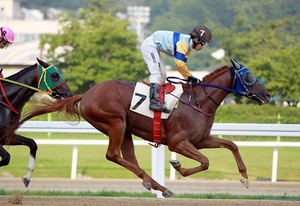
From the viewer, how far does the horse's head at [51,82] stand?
10.9 m

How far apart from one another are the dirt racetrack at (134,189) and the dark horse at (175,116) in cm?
46

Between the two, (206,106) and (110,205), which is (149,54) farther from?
(110,205)

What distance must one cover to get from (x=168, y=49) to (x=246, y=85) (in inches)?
39.0

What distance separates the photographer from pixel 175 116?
31.8 ft

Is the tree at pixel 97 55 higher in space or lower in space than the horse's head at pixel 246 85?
higher

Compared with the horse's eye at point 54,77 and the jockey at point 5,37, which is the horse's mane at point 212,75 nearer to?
the horse's eye at point 54,77

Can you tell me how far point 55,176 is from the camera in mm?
15203

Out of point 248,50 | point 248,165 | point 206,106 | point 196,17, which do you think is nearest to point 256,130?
point 206,106

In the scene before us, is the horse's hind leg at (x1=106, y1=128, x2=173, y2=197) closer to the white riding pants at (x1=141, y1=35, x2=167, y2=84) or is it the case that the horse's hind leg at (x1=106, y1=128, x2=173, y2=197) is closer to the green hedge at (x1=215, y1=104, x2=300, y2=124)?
the white riding pants at (x1=141, y1=35, x2=167, y2=84)

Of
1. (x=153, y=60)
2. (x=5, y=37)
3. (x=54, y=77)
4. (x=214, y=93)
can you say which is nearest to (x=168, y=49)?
(x=153, y=60)

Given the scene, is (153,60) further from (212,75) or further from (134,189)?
(134,189)

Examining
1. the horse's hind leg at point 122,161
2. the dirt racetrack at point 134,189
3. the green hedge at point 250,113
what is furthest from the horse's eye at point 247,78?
the green hedge at point 250,113

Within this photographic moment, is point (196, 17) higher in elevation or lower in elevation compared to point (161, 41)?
higher

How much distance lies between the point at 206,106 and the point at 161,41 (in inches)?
35.0
